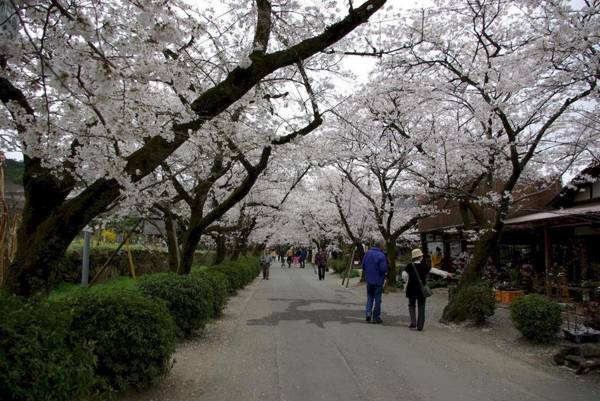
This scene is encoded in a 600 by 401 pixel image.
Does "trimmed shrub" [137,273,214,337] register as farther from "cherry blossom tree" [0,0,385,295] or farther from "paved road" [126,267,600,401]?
"cherry blossom tree" [0,0,385,295]

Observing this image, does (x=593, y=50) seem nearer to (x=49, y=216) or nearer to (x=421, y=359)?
(x=421, y=359)

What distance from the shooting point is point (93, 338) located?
4.80 m

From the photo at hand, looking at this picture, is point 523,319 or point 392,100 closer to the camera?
point 523,319

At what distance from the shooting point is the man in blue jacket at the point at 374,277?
1076 cm

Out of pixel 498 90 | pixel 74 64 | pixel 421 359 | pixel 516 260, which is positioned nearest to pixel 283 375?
pixel 421 359

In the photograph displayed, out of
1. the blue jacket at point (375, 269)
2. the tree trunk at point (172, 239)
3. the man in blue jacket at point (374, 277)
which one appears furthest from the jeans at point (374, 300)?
the tree trunk at point (172, 239)

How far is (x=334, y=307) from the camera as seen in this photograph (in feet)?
47.3

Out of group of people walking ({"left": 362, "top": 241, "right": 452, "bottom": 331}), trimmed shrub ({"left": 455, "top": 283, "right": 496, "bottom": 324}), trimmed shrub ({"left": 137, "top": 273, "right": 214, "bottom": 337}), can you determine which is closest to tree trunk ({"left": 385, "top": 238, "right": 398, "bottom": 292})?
group of people walking ({"left": 362, "top": 241, "right": 452, "bottom": 331})

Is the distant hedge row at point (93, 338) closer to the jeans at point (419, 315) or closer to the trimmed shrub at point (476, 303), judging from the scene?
the jeans at point (419, 315)

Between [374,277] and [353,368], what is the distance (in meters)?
4.34

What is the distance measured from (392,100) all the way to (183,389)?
10.2m

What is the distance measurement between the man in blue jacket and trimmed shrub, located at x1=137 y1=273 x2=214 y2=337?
12.8 feet

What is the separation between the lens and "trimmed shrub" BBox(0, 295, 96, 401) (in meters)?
3.02

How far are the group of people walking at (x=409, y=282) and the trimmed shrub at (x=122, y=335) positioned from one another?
613 cm
